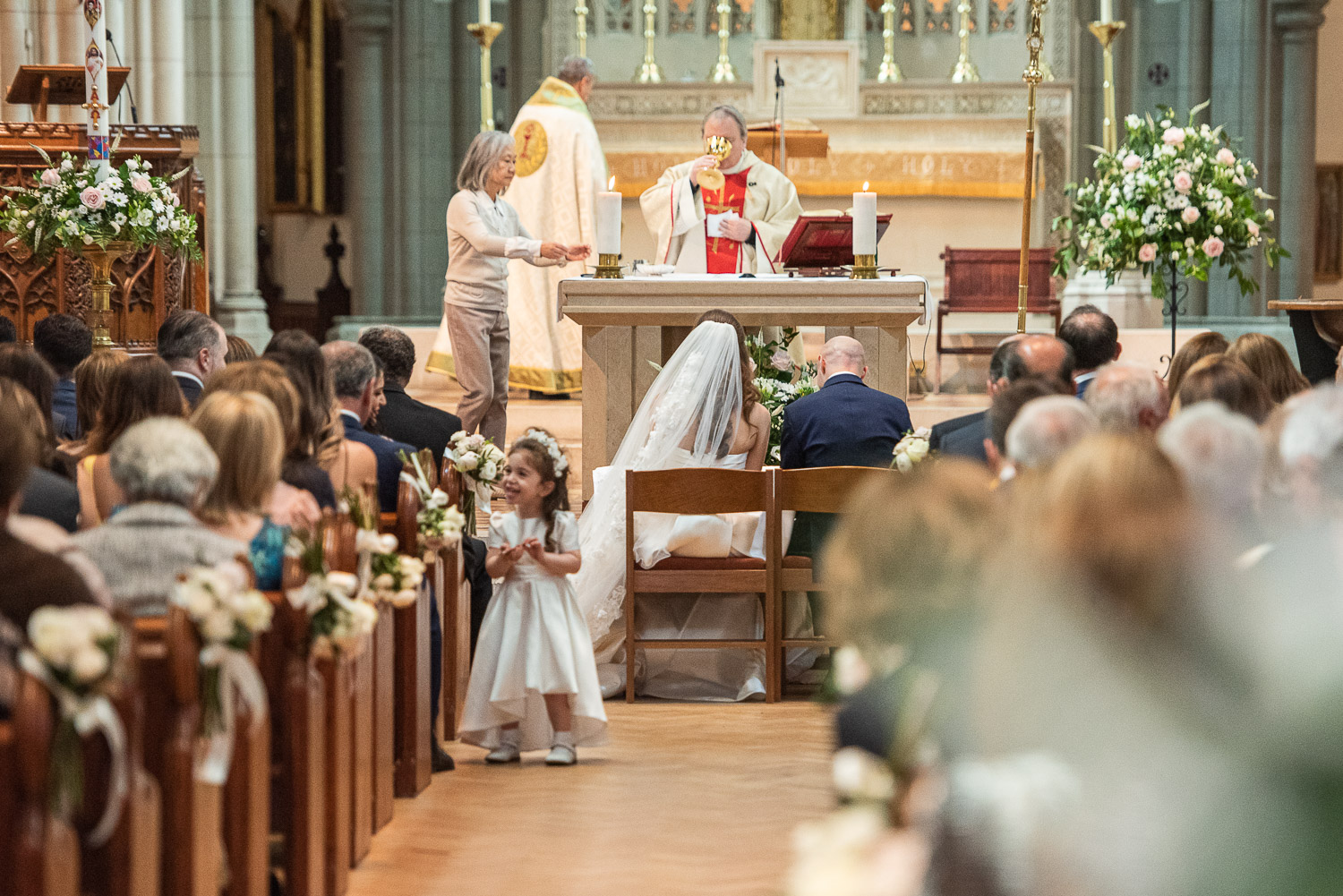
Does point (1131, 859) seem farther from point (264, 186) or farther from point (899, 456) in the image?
point (264, 186)

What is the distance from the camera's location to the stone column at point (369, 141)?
51.5 ft

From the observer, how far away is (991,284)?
40.2 feet

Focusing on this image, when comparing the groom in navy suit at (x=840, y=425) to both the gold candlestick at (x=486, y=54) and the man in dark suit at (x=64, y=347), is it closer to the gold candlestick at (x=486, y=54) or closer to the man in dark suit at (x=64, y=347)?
the man in dark suit at (x=64, y=347)

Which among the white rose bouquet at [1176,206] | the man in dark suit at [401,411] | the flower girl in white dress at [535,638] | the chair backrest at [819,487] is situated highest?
the white rose bouquet at [1176,206]

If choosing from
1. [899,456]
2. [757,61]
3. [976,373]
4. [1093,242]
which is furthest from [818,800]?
[757,61]

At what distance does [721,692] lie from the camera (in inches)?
253

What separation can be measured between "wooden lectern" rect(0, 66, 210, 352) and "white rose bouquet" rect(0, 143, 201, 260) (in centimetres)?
100

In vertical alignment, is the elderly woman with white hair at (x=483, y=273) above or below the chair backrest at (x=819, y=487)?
above

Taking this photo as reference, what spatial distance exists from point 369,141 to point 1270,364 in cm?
1164

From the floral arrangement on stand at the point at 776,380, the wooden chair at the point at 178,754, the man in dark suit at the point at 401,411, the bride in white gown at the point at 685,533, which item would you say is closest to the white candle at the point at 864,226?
the floral arrangement on stand at the point at 776,380

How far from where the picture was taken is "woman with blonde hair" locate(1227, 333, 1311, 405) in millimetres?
5508

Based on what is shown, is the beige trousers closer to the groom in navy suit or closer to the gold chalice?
the gold chalice

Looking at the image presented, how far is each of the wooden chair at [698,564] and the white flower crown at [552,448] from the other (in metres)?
0.83

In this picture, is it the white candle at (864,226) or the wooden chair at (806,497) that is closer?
the wooden chair at (806,497)
